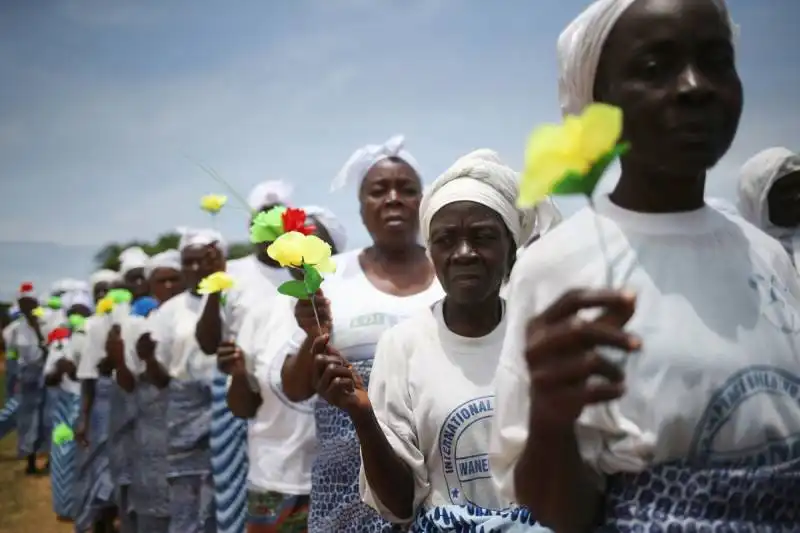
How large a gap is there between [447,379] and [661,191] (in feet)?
3.52

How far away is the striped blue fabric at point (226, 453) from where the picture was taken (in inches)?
238

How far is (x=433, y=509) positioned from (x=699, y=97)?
4.78 feet

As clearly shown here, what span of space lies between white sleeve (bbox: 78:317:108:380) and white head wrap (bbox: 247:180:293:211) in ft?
A: 10.7

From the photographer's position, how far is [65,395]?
12.3 m

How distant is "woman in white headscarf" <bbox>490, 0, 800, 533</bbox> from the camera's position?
1470 millimetres

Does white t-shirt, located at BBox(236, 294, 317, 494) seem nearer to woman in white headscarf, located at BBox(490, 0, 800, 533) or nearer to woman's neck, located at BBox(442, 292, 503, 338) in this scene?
woman's neck, located at BBox(442, 292, 503, 338)

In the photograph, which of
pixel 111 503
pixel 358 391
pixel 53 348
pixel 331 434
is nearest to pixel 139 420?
pixel 111 503

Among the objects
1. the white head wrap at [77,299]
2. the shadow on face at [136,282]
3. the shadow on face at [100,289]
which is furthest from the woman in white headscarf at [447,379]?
the white head wrap at [77,299]

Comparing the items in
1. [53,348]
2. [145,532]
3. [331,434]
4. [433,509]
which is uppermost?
[53,348]

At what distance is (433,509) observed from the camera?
96.0 inches

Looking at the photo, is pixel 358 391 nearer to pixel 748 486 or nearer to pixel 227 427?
pixel 748 486

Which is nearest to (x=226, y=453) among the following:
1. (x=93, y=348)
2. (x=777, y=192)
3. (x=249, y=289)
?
(x=249, y=289)

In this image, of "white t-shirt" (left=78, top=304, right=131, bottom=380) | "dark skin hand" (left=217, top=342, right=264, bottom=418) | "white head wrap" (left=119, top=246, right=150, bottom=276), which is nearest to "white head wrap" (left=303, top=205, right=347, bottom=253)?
"dark skin hand" (left=217, top=342, right=264, bottom=418)

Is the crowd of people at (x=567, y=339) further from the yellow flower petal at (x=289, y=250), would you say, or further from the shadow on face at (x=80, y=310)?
the shadow on face at (x=80, y=310)
